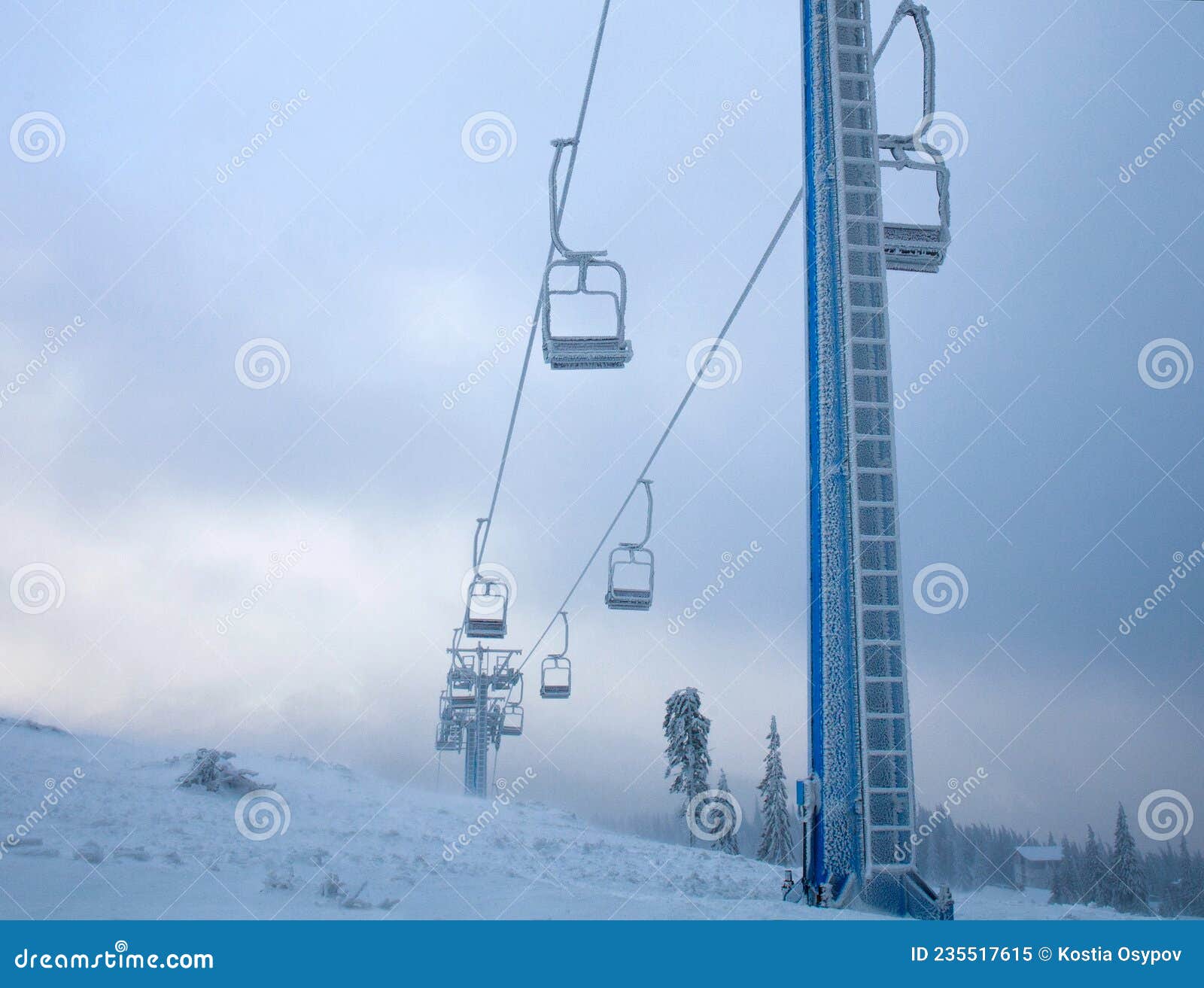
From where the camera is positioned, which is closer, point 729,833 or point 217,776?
point 217,776

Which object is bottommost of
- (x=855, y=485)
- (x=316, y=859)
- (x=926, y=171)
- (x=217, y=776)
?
(x=316, y=859)

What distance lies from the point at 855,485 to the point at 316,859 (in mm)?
6741

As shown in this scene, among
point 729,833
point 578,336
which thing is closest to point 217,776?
point 578,336

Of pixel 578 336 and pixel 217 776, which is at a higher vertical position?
pixel 578 336

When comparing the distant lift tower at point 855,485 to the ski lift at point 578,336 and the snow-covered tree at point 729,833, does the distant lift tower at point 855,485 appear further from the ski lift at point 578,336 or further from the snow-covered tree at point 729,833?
the snow-covered tree at point 729,833

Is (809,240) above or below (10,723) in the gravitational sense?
above

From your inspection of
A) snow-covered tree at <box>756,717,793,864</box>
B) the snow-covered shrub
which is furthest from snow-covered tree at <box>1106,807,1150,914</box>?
the snow-covered shrub

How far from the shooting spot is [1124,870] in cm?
3117

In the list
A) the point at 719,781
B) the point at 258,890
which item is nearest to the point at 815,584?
the point at 258,890

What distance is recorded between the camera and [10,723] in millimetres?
16016

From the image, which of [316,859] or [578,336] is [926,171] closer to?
[578,336]

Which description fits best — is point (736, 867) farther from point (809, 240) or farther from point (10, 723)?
point (10, 723)
